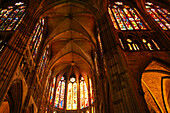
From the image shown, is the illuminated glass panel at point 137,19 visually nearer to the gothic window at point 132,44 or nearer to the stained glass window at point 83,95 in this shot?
the gothic window at point 132,44

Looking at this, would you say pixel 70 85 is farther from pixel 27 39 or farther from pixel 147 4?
pixel 147 4

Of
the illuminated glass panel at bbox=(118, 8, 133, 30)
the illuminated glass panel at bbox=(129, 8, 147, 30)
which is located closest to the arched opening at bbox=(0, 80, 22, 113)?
the illuminated glass panel at bbox=(118, 8, 133, 30)

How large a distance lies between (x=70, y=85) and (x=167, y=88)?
1507 cm

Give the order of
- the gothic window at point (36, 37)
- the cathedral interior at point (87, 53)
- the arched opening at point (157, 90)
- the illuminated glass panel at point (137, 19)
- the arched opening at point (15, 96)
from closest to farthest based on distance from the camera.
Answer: the cathedral interior at point (87, 53) → the arched opening at point (15, 96) → the arched opening at point (157, 90) → the illuminated glass panel at point (137, 19) → the gothic window at point (36, 37)

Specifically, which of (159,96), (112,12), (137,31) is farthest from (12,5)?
(159,96)

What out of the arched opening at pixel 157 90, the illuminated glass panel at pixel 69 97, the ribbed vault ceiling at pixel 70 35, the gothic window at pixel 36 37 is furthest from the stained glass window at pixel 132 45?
the illuminated glass panel at pixel 69 97

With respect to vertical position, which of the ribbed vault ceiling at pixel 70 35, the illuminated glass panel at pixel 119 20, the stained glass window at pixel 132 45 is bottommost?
the stained glass window at pixel 132 45

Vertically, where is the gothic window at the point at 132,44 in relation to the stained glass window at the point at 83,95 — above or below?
below

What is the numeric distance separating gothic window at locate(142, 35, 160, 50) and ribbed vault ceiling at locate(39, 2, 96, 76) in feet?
23.3

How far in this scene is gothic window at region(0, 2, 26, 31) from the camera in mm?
12734

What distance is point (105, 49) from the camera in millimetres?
9883

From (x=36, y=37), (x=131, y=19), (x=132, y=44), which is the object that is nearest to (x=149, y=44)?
(x=132, y=44)

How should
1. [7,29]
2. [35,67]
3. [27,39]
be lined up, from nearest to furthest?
1. [27,39]
2. [7,29]
3. [35,67]

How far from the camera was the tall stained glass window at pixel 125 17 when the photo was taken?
12.4m
